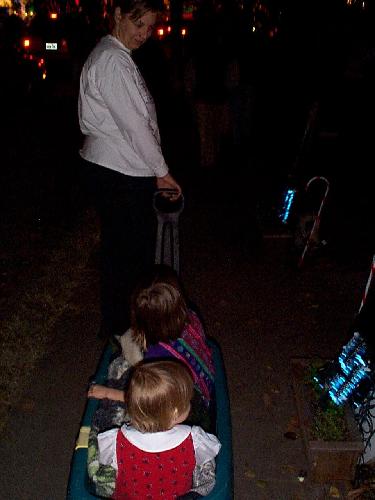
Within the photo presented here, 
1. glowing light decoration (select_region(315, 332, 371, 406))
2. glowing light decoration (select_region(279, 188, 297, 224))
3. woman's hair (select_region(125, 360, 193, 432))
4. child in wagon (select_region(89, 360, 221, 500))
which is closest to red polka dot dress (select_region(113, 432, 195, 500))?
child in wagon (select_region(89, 360, 221, 500))

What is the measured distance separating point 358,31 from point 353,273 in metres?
8.66

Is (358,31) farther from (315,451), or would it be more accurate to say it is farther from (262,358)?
(315,451)

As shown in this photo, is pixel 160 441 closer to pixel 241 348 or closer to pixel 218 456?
pixel 218 456

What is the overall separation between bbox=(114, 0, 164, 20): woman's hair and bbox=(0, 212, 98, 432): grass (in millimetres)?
2461

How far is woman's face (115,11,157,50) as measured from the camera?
2953 millimetres

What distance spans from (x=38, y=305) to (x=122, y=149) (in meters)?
2.09

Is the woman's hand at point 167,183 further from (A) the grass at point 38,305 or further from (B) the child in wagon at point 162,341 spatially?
(A) the grass at point 38,305

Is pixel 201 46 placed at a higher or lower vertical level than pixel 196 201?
higher

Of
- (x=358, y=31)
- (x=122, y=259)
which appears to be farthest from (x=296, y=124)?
(x=122, y=259)

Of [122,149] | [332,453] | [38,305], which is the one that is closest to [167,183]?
[122,149]

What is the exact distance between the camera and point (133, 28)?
9.76ft

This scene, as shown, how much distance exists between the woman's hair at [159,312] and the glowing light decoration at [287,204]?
324 cm

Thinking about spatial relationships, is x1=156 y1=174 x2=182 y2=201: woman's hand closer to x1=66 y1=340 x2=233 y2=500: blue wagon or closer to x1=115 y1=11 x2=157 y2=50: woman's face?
x1=115 y1=11 x2=157 y2=50: woman's face

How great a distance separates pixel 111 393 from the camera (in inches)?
102
